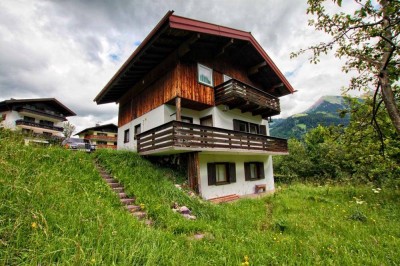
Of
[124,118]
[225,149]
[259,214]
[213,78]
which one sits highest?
[213,78]

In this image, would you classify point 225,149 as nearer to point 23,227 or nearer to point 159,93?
point 159,93

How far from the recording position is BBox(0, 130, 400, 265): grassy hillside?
3.02 meters

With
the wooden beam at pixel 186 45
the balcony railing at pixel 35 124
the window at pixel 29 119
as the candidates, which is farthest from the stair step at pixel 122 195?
the window at pixel 29 119

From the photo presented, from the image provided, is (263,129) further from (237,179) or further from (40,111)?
(40,111)

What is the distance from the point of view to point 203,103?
12.5 meters

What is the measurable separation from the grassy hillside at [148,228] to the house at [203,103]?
2.69 meters

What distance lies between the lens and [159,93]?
12.8 meters

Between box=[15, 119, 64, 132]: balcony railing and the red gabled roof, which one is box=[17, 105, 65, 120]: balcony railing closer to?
box=[15, 119, 64, 132]: balcony railing

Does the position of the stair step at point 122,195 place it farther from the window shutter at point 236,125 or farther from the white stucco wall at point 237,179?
the window shutter at point 236,125

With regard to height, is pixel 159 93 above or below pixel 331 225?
above

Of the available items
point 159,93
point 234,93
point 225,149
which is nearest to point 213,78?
point 234,93

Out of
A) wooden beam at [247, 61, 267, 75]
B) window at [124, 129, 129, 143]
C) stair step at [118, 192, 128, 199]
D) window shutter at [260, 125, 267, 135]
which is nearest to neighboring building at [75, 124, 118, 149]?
window at [124, 129, 129, 143]

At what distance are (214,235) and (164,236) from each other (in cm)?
149

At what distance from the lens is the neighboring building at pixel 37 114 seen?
31309 mm
